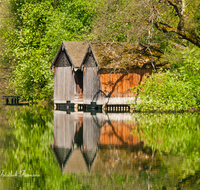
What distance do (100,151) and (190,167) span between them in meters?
3.02

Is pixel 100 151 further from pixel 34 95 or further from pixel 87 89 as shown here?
Answer: pixel 34 95

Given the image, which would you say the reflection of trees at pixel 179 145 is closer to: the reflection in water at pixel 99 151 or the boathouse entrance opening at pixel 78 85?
the reflection in water at pixel 99 151

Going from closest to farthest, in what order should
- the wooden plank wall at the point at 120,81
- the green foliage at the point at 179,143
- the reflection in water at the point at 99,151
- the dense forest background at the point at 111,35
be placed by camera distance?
the green foliage at the point at 179,143 < the reflection in water at the point at 99,151 < the dense forest background at the point at 111,35 < the wooden plank wall at the point at 120,81

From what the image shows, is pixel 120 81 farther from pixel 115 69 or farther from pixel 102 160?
pixel 102 160

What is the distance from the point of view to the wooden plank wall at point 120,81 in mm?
30797

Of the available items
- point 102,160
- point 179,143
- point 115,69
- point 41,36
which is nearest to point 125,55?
point 115,69

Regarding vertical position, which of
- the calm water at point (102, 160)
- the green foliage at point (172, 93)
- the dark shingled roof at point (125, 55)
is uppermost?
the dark shingled roof at point (125, 55)

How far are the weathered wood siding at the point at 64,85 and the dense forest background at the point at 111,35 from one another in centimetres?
394

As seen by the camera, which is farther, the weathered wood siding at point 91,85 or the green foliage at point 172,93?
the weathered wood siding at point 91,85

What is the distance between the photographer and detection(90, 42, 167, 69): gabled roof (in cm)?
3026

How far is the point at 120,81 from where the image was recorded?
102 feet

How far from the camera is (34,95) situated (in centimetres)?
4491

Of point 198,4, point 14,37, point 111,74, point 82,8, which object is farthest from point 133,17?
point 14,37

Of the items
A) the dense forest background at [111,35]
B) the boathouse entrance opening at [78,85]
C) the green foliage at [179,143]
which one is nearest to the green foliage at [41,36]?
the dense forest background at [111,35]
